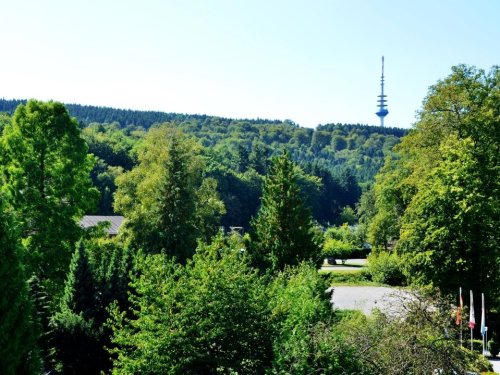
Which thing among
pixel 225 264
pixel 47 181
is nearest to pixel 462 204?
pixel 225 264

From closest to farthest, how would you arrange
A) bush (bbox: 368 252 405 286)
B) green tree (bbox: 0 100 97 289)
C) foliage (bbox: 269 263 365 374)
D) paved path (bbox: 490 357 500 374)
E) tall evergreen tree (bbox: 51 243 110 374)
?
foliage (bbox: 269 263 365 374) → tall evergreen tree (bbox: 51 243 110 374) → paved path (bbox: 490 357 500 374) → green tree (bbox: 0 100 97 289) → bush (bbox: 368 252 405 286)

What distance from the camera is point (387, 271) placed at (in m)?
44.6

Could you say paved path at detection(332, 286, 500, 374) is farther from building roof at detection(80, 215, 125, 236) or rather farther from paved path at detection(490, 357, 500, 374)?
building roof at detection(80, 215, 125, 236)

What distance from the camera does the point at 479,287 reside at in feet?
87.9

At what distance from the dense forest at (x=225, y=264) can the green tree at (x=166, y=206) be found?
0.30ft

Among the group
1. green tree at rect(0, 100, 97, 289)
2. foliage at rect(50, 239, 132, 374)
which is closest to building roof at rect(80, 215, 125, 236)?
green tree at rect(0, 100, 97, 289)

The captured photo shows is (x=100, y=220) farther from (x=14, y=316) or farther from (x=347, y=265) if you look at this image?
(x=14, y=316)

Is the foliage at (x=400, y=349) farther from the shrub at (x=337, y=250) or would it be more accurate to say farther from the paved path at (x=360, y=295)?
the shrub at (x=337, y=250)

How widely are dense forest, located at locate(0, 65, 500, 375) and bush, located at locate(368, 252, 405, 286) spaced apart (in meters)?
0.12

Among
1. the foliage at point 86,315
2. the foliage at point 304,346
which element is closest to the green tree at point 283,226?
the foliage at point 86,315

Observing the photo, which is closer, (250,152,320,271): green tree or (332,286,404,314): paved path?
(250,152,320,271): green tree

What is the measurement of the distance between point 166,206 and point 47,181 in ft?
32.3

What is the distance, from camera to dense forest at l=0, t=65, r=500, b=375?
13.1 metres

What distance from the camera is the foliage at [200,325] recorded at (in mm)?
12953
